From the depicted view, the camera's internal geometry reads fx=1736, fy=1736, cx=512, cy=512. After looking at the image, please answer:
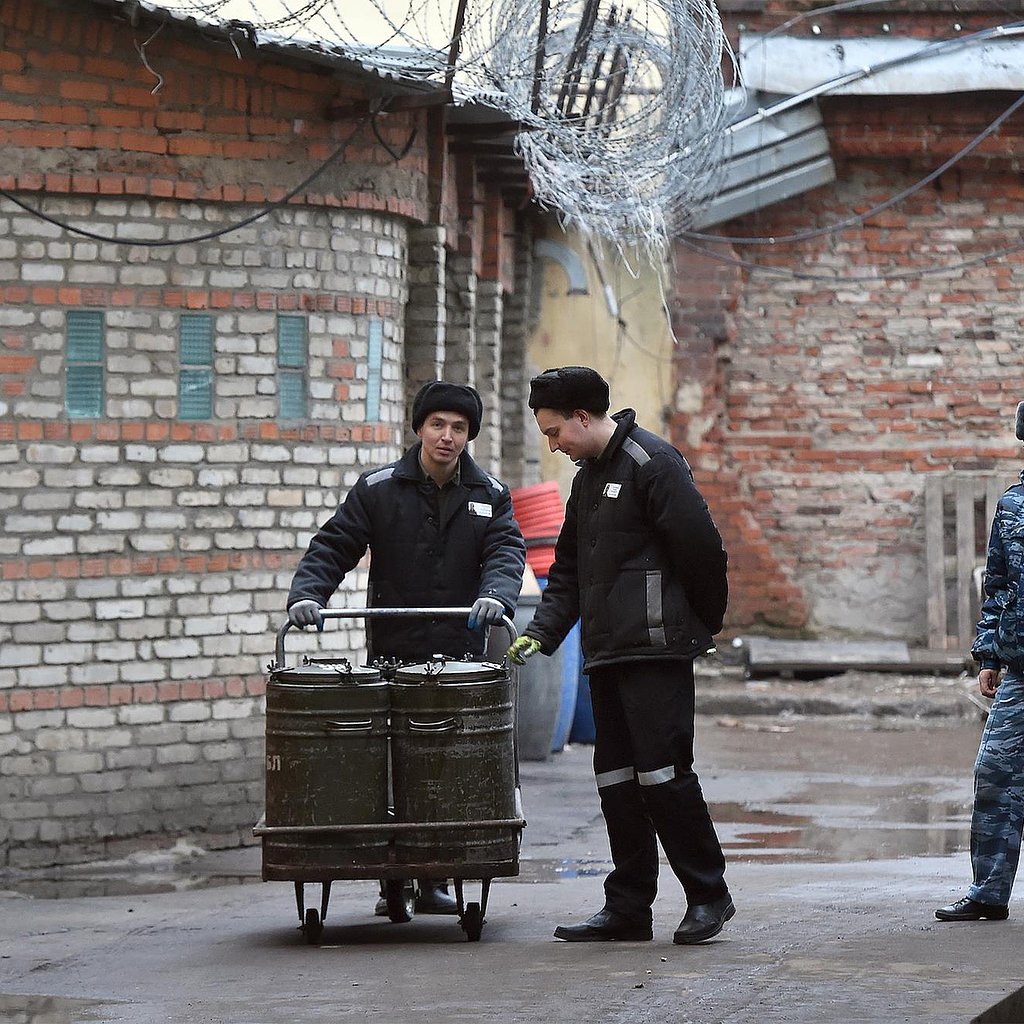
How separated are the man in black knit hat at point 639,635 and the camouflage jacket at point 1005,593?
0.94 meters

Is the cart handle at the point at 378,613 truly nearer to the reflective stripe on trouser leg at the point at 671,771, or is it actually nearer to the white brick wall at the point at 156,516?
the reflective stripe on trouser leg at the point at 671,771

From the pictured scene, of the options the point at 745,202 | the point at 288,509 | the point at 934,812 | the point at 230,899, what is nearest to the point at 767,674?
the point at 745,202

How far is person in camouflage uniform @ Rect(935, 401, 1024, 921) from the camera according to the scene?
541 cm

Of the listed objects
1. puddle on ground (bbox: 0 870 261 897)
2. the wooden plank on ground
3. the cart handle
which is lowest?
puddle on ground (bbox: 0 870 261 897)

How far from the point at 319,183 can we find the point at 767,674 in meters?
6.28

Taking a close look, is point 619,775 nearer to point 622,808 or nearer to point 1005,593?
point 622,808

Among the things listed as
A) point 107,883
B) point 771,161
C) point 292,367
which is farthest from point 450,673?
point 771,161

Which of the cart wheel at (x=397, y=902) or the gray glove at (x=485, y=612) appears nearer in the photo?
the gray glove at (x=485, y=612)

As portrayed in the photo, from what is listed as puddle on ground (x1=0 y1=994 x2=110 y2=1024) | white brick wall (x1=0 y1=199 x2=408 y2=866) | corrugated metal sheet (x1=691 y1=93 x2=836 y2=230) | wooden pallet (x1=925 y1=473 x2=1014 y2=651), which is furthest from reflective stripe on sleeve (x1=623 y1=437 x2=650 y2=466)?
wooden pallet (x1=925 y1=473 x2=1014 y2=651)

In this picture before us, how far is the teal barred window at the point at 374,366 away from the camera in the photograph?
849 cm

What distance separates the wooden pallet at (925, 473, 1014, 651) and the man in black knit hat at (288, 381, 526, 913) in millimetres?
8082

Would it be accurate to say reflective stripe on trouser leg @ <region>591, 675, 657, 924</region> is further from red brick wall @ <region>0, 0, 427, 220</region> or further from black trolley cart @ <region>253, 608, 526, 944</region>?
red brick wall @ <region>0, 0, 427, 220</region>

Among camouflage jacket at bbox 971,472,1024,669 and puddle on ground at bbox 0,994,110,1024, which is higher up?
camouflage jacket at bbox 971,472,1024,669

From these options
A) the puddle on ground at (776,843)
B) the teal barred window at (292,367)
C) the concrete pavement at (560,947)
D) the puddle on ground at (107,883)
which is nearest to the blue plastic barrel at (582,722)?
the puddle on ground at (776,843)
